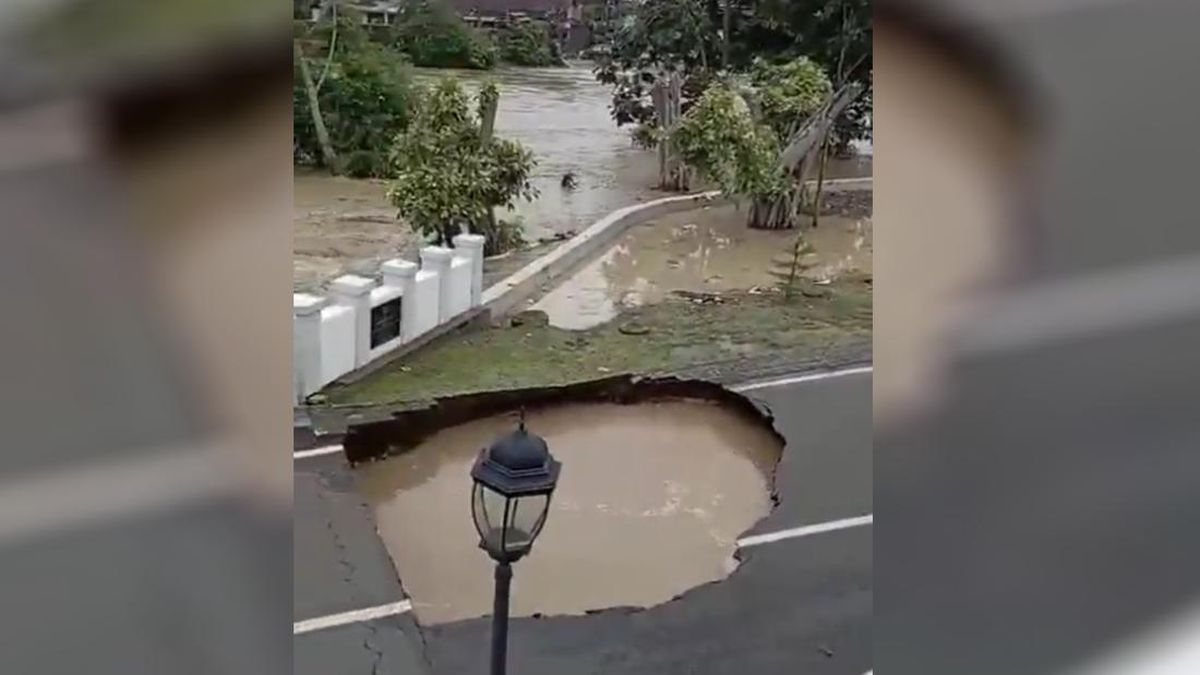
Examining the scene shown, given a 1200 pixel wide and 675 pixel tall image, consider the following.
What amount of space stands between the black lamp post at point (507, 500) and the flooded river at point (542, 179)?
1.02 feet

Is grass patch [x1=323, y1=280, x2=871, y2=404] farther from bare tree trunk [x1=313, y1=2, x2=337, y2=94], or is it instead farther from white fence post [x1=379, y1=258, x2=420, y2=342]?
bare tree trunk [x1=313, y1=2, x2=337, y2=94]

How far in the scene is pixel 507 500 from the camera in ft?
4.59

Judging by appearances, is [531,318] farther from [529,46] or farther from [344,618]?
[344,618]

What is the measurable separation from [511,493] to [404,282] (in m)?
0.35

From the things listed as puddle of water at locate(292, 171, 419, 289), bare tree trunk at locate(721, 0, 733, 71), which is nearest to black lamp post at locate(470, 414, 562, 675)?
puddle of water at locate(292, 171, 419, 289)

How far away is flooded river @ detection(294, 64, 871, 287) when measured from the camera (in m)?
1.49

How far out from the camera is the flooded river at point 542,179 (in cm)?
149

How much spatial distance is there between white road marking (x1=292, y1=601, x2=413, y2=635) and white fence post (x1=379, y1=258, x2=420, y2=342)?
361 millimetres

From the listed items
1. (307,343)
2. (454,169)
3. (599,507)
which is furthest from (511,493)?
(454,169)

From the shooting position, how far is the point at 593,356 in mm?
1628
